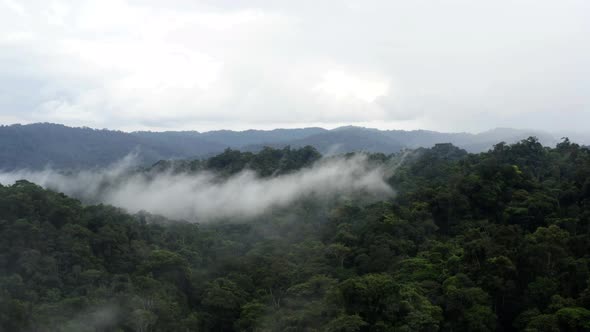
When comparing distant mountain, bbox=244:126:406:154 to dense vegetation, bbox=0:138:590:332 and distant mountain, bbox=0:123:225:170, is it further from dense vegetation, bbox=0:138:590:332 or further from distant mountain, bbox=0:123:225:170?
dense vegetation, bbox=0:138:590:332

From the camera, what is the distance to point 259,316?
22469 millimetres

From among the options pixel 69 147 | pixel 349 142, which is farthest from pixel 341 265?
pixel 69 147

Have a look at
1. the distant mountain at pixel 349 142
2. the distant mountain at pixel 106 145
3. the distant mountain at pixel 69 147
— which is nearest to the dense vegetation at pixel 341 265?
the distant mountain at pixel 106 145

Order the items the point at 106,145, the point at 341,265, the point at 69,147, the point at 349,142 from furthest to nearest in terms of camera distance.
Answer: the point at 349,142 < the point at 106,145 < the point at 69,147 < the point at 341,265

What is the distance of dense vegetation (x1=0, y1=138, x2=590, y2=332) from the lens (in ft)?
63.1

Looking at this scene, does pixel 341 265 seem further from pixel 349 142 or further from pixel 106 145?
pixel 106 145

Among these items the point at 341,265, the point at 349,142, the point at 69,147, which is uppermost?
the point at 349,142

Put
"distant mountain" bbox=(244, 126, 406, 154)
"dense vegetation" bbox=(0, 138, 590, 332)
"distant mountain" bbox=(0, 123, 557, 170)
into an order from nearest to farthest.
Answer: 1. "dense vegetation" bbox=(0, 138, 590, 332)
2. "distant mountain" bbox=(0, 123, 557, 170)
3. "distant mountain" bbox=(244, 126, 406, 154)

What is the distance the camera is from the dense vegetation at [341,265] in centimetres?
1922

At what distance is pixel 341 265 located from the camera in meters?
27.1

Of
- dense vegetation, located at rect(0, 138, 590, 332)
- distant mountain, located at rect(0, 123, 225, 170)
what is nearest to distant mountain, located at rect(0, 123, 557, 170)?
distant mountain, located at rect(0, 123, 225, 170)

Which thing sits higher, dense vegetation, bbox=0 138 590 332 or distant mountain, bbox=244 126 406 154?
distant mountain, bbox=244 126 406 154

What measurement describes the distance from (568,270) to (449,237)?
8.96m

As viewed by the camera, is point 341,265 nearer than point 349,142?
Yes
